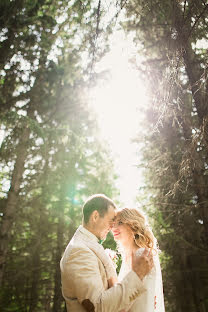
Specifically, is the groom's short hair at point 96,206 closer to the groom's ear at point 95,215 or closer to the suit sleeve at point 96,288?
the groom's ear at point 95,215

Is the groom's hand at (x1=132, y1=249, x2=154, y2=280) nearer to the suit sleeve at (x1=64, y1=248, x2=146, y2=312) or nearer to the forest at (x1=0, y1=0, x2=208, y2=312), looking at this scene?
the suit sleeve at (x1=64, y1=248, x2=146, y2=312)

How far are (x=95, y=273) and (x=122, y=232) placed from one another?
104 cm

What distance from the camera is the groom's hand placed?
7.42ft

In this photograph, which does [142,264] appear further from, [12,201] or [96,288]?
[12,201]

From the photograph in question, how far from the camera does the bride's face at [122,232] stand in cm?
314

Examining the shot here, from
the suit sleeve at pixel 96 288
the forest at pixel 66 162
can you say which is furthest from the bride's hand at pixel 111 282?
the forest at pixel 66 162

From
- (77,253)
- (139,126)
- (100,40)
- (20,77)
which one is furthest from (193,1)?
(139,126)

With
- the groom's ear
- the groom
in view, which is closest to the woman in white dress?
the groom

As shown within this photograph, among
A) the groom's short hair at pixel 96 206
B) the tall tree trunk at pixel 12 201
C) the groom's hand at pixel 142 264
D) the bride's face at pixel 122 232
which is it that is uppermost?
the tall tree trunk at pixel 12 201

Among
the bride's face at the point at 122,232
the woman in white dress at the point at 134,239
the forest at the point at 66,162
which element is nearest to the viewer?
the woman in white dress at the point at 134,239

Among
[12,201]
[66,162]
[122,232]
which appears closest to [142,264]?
[122,232]

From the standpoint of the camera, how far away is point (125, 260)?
328 centimetres

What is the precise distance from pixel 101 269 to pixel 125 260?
2.98 feet

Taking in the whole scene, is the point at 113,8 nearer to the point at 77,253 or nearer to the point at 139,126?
the point at 77,253
